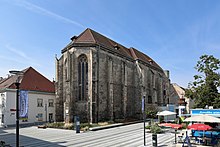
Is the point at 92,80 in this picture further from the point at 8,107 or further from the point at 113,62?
the point at 8,107

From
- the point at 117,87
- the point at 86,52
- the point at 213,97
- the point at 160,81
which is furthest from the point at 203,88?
the point at 160,81

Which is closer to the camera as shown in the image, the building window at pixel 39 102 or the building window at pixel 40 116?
the building window at pixel 40 116

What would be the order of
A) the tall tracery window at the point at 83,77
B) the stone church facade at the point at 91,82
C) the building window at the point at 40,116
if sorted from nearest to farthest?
the stone church facade at the point at 91,82 → the tall tracery window at the point at 83,77 → the building window at the point at 40,116

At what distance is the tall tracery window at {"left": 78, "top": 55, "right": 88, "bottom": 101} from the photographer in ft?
116

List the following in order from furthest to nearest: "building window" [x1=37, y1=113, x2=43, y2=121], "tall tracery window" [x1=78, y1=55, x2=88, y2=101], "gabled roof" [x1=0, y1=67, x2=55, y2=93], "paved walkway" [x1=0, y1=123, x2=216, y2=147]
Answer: "building window" [x1=37, y1=113, x2=43, y2=121]
"gabled roof" [x1=0, y1=67, x2=55, y2=93]
"tall tracery window" [x1=78, y1=55, x2=88, y2=101]
"paved walkway" [x1=0, y1=123, x2=216, y2=147]

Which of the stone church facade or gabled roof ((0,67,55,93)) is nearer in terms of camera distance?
the stone church facade

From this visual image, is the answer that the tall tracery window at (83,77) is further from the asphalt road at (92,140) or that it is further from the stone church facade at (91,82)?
the asphalt road at (92,140)

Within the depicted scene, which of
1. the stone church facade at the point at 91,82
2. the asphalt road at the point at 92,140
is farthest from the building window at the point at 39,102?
the asphalt road at the point at 92,140

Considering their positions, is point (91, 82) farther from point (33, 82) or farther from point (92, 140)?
point (92, 140)

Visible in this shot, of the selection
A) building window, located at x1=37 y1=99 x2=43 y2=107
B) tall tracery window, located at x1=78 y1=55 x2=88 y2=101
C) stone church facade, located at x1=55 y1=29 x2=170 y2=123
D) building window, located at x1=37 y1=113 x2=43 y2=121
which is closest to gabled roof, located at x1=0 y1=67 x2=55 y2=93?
building window, located at x1=37 y1=99 x2=43 y2=107

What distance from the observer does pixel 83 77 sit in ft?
117

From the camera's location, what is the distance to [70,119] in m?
33.6

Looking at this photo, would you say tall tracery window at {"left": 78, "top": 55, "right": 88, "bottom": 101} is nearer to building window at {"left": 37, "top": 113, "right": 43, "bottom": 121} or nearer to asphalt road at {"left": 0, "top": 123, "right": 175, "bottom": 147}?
building window at {"left": 37, "top": 113, "right": 43, "bottom": 121}

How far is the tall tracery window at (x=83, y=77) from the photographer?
116ft
